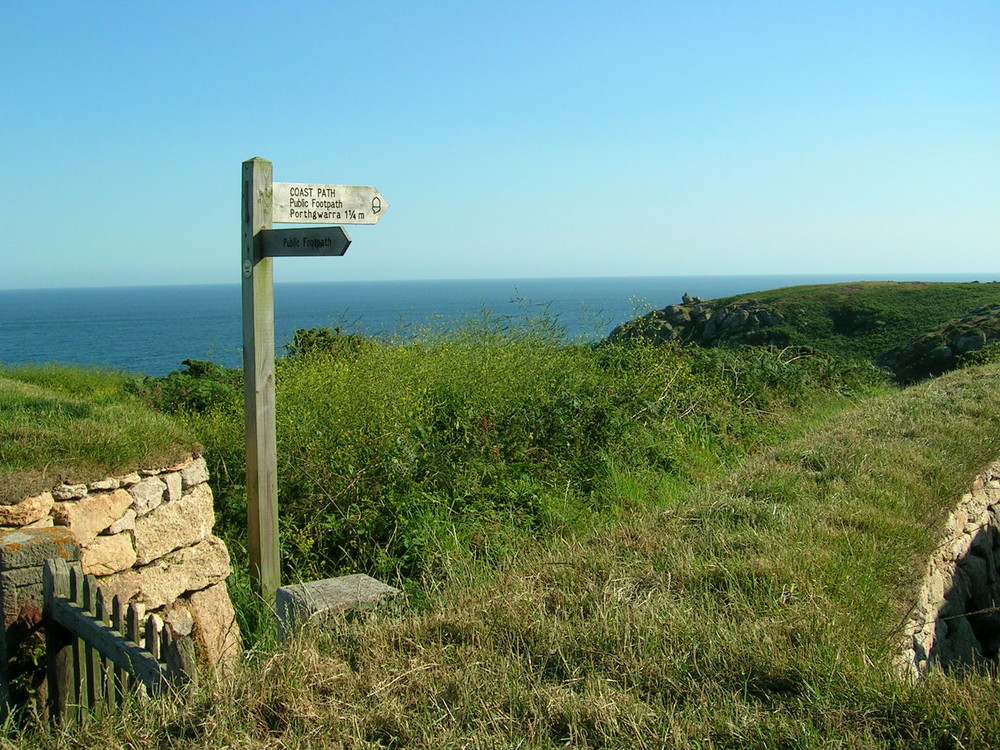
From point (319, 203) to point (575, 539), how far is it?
96.8 inches

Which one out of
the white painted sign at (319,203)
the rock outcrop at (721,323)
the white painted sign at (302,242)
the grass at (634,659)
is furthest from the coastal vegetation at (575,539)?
the rock outcrop at (721,323)

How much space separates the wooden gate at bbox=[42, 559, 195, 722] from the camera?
2943 mm

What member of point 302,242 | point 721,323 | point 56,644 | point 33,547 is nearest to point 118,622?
point 56,644

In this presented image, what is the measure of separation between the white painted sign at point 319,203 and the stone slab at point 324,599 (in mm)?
2039

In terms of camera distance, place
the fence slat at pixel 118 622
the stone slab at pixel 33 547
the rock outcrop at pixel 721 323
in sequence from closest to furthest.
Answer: the fence slat at pixel 118 622 < the stone slab at pixel 33 547 < the rock outcrop at pixel 721 323

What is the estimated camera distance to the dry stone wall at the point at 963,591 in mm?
4516

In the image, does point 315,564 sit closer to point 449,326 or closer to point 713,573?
point 713,573

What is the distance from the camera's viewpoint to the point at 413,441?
641 cm

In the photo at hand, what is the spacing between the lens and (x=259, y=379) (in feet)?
15.3

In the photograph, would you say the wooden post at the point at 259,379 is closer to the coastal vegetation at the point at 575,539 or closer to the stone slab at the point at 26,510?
the coastal vegetation at the point at 575,539

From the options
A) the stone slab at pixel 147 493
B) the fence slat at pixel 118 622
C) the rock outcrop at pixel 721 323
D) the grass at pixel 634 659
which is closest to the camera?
the grass at pixel 634 659

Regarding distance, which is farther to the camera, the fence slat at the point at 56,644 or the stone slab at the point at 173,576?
the stone slab at the point at 173,576

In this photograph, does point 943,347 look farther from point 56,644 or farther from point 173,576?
point 56,644

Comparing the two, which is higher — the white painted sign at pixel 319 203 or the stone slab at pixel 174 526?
the white painted sign at pixel 319 203
